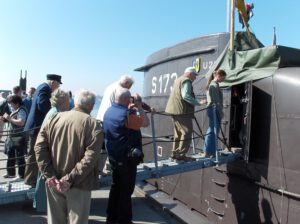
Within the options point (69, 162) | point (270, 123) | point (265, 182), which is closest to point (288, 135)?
point (270, 123)

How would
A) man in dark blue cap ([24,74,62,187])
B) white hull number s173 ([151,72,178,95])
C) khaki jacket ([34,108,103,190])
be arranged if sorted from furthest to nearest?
1. white hull number s173 ([151,72,178,95])
2. man in dark blue cap ([24,74,62,187])
3. khaki jacket ([34,108,103,190])

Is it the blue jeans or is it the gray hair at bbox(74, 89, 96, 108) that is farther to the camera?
the blue jeans

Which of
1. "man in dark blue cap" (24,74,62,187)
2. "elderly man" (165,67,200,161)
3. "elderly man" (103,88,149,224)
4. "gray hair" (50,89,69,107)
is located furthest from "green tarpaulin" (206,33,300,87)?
"gray hair" (50,89,69,107)

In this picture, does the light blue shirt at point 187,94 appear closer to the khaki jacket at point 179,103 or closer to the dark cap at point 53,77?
the khaki jacket at point 179,103

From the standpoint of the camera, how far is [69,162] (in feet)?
11.7

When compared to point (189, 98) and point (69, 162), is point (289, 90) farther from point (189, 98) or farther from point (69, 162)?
point (69, 162)

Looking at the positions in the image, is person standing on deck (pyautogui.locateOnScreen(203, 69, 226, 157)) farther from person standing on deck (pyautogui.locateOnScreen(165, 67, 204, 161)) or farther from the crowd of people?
person standing on deck (pyautogui.locateOnScreen(165, 67, 204, 161))

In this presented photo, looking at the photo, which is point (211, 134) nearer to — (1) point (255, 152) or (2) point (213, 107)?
(2) point (213, 107)

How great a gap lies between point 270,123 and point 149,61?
591cm

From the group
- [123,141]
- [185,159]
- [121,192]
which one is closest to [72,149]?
[123,141]

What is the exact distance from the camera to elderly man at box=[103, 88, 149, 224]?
4.52m

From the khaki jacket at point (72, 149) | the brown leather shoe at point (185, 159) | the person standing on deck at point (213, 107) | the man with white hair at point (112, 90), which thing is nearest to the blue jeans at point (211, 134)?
the person standing on deck at point (213, 107)

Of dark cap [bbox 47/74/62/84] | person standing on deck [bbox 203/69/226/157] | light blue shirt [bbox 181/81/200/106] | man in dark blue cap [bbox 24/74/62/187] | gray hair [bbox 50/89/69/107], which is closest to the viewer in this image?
gray hair [bbox 50/89/69/107]

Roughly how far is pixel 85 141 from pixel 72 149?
14 cm
